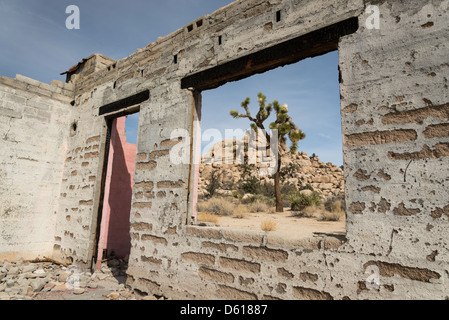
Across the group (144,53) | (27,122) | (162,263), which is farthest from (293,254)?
(27,122)

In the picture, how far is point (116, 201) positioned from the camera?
19.6ft

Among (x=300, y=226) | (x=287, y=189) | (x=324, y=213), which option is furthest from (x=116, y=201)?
(x=287, y=189)

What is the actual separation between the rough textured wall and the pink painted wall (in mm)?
1267

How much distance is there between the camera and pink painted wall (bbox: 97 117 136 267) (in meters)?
5.51

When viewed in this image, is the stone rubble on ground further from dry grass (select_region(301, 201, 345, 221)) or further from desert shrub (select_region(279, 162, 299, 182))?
desert shrub (select_region(279, 162, 299, 182))

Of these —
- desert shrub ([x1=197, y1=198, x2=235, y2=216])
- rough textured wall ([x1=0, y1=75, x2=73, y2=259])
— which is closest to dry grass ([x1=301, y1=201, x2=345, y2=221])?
desert shrub ([x1=197, y1=198, x2=235, y2=216])

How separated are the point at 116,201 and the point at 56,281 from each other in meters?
1.90

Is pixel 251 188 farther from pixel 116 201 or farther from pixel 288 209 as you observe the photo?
pixel 116 201

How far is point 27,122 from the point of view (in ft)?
18.9

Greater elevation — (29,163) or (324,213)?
(29,163)

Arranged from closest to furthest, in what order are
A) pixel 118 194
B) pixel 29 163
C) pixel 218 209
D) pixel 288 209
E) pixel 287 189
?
pixel 29 163 → pixel 118 194 → pixel 218 209 → pixel 288 209 → pixel 287 189

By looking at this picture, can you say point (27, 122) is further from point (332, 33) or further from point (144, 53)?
point (332, 33)

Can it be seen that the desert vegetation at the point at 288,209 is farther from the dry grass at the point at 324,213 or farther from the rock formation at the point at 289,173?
the rock formation at the point at 289,173

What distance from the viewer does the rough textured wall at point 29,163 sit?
212 inches
